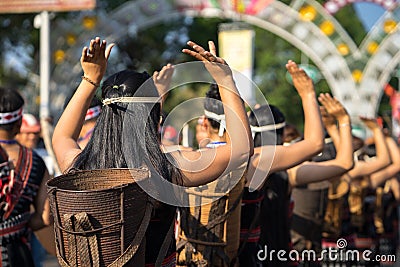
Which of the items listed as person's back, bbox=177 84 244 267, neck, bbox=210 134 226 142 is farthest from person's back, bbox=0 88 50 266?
neck, bbox=210 134 226 142

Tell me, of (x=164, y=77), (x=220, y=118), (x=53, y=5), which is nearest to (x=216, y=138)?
(x=220, y=118)

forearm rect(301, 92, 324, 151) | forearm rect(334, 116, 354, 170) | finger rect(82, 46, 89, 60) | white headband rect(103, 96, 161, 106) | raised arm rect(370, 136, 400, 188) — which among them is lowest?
raised arm rect(370, 136, 400, 188)

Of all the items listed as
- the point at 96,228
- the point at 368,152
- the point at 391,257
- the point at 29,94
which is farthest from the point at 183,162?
the point at 29,94

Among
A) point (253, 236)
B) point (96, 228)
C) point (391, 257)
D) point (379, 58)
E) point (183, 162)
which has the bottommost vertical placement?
point (391, 257)

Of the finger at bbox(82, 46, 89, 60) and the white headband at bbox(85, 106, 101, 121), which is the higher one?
the finger at bbox(82, 46, 89, 60)

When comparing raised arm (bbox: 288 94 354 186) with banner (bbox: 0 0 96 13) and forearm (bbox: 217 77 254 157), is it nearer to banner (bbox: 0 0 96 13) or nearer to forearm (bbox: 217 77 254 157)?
forearm (bbox: 217 77 254 157)

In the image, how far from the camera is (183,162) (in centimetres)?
283

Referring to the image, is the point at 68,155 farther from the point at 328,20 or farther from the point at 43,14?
the point at 328,20

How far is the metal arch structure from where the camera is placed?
574 inches

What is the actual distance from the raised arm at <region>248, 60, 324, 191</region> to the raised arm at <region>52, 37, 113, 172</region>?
104 centimetres

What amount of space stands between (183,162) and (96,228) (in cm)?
51

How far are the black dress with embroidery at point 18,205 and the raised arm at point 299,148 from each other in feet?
4.28

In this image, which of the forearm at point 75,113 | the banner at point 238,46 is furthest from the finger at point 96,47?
the banner at point 238,46

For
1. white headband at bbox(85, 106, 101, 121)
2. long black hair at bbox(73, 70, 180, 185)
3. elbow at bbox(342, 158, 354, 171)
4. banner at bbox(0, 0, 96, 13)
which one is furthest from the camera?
banner at bbox(0, 0, 96, 13)
